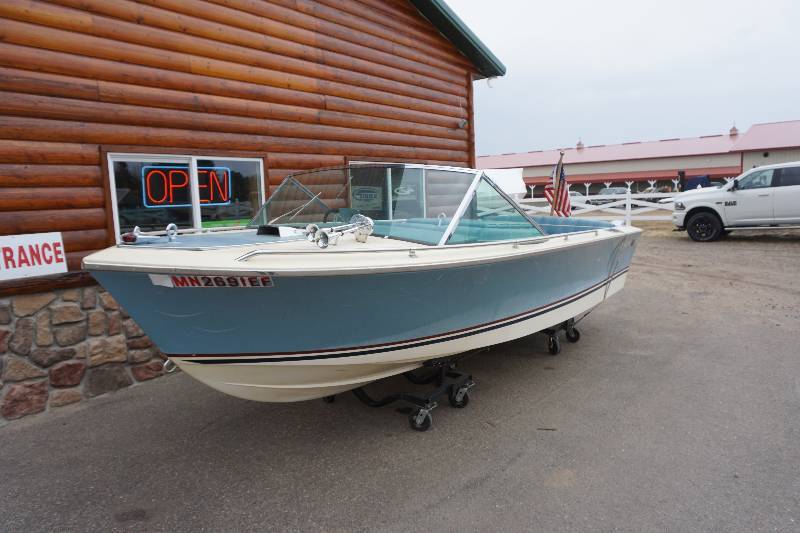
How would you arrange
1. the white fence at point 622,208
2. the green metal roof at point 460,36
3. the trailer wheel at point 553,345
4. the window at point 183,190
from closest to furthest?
the window at point 183,190 → the trailer wheel at point 553,345 → the green metal roof at point 460,36 → the white fence at point 622,208

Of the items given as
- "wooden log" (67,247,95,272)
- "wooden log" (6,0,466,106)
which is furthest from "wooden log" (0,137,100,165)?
"wooden log" (6,0,466,106)

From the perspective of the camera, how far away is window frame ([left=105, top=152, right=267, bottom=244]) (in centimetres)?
461

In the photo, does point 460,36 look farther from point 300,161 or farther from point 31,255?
point 31,255

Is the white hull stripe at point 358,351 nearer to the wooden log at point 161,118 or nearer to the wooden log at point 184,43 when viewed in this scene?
the wooden log at point 161,118

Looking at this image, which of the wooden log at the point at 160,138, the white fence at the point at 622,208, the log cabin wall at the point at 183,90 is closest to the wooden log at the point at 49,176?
the log cabin wall at the point at 183,90

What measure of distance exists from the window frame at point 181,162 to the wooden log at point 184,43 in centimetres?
108

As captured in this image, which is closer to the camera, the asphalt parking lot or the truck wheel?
the asphalt parking lot

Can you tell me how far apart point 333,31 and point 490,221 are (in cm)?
419

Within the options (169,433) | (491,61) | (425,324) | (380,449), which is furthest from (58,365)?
(491,61)

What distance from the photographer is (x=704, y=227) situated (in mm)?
12086

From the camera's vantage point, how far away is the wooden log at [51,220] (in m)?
4.05

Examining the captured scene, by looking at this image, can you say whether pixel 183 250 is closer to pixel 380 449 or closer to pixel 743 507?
pixel 380 449

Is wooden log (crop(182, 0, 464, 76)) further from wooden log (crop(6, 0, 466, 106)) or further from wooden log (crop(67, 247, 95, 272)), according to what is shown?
wooden log (crop(67, 247, 95, 272))

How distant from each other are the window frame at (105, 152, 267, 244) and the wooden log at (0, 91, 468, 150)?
300mm
